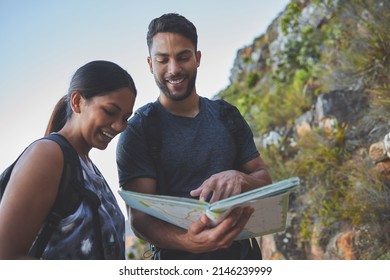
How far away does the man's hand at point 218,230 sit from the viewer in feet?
3.73

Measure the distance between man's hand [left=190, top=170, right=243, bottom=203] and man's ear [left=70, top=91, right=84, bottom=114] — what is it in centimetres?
33

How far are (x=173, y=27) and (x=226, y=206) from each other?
0.60m

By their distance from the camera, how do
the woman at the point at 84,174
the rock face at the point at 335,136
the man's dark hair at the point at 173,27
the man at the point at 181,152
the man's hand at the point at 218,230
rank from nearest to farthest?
the woman at the point at 84,174 → the man's hand at the point at 218,230 → the man at the point at 181,152 → the man's dark hair at the point at 173,27 → the rock face at the point at 335,136

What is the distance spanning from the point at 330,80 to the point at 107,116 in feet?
10.6

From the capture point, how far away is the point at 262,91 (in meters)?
5.89

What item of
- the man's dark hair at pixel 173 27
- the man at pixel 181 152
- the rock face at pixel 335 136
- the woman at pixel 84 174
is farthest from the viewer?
the rock face at pixel 335 136

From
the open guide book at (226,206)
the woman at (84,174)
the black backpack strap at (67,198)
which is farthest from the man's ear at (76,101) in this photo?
the open guide book at (226,206)

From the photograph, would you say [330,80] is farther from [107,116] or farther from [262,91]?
[107,116]

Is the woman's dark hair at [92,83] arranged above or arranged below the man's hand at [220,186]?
above

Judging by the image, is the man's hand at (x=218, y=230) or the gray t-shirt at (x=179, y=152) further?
the gray t-shirt at (x=179, y=152)

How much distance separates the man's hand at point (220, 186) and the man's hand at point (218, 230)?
6 cm

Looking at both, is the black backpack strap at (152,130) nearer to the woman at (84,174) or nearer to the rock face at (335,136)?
the woman at (84,174)

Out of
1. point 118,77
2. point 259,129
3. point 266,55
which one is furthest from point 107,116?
point 266,55
